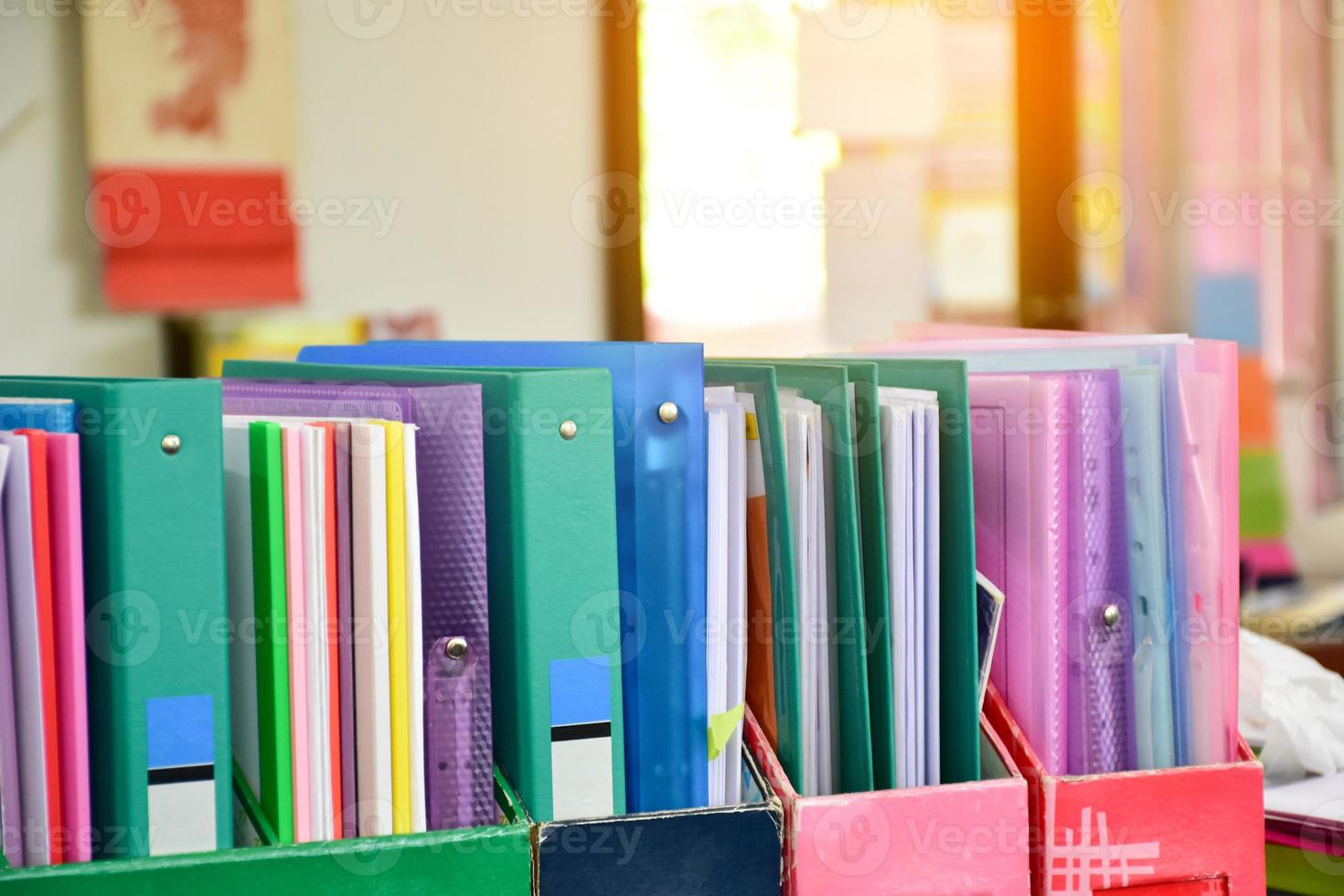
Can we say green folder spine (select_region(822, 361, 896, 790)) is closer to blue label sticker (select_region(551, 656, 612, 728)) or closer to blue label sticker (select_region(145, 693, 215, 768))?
blue label sticker (select_region(551, 656, 612, 728))

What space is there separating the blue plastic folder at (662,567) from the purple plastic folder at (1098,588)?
24cm

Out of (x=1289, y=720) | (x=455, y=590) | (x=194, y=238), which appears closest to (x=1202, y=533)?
(x=1289, y=720)

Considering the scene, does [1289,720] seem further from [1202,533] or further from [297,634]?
[297,634]

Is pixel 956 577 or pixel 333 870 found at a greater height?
pixel 956 577

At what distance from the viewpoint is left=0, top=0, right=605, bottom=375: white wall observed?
255cm

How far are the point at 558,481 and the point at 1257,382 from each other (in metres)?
3.21

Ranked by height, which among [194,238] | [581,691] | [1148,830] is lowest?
[1148,830]

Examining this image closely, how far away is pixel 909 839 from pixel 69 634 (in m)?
0.47

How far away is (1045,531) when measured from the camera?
0.86m

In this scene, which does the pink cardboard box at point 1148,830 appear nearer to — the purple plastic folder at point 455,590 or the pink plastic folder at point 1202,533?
the pink plastic folder at point 1202,533

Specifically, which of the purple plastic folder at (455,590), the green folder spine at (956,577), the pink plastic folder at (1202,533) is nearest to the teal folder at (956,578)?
the green folder spine at (956,577)

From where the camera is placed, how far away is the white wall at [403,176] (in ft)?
8.38

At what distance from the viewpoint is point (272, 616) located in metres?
0.76

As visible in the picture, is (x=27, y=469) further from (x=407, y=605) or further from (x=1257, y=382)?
(x=1257, y=382)
